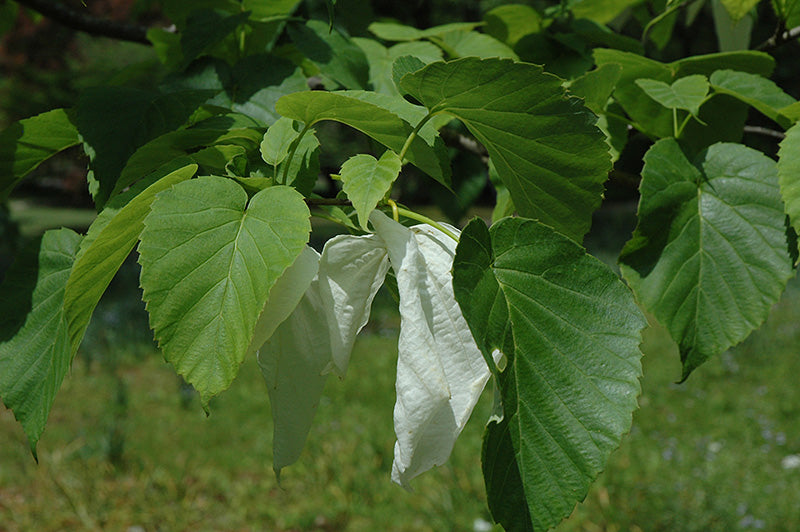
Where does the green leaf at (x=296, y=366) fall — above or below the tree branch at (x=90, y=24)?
above

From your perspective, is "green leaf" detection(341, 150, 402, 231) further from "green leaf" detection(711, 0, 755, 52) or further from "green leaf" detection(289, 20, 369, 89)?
"green leaf" detection(711, 0, 755, 52)

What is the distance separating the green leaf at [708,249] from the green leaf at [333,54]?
368mm

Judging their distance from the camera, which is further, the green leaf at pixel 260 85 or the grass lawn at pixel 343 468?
the grass lawn at pixel 343 468

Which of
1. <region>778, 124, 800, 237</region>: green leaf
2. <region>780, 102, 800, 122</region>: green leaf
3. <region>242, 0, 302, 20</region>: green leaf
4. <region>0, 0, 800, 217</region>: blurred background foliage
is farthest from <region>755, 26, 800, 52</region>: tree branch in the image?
<region>242, 0, 302, 20</region>: green leaf

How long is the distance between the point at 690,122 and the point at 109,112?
0.64 meters

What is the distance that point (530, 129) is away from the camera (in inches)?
19.0

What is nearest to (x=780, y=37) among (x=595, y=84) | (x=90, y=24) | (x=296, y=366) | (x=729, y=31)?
(x=729, y=31)

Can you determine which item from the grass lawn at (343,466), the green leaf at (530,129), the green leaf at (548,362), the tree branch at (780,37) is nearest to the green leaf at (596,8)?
the tree branch at (780,37)

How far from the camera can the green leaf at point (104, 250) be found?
42cm

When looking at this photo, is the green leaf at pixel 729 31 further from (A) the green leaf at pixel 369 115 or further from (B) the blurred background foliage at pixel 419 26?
(A) the green leaf at pixel 369 115

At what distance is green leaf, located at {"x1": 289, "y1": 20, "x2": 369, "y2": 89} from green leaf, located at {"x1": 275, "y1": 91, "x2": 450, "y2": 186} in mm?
288

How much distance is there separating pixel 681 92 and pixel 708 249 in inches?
6.7

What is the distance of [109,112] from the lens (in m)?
0.65

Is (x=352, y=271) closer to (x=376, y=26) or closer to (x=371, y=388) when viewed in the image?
(x=376, y=26)
